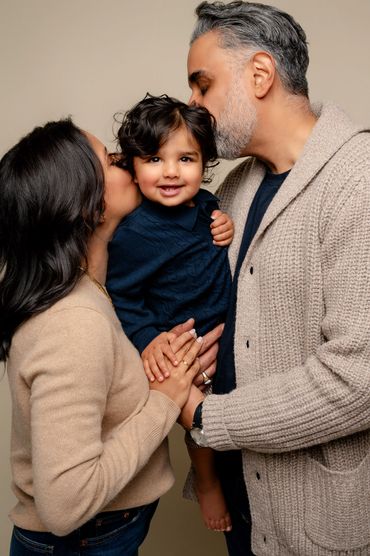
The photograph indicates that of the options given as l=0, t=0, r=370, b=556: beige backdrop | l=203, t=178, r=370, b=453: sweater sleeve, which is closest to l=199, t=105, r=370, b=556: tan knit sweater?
l=203, t=178, r=370, b=453: sweater sleeve

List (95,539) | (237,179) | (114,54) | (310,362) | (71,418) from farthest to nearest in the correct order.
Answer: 1. (114,54)
2. (237,179)
3. (95,539)
4. (310,362)
5. (71,418)

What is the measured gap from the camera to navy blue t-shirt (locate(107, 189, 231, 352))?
1.63 metres

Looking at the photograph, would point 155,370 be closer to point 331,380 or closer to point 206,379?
point 206,379

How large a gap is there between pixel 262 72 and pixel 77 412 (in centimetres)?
101

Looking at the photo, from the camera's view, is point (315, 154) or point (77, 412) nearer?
point (77, 412)

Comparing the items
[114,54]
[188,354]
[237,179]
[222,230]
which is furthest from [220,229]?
[114,54]

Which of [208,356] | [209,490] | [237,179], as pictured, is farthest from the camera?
[237,179]

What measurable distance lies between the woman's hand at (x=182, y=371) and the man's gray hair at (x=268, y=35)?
2.41 ft

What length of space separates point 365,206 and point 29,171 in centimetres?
73

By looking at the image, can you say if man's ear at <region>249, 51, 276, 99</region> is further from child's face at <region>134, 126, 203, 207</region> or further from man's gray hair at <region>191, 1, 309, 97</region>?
child's face at <region>134, 126, 203, 207</region>

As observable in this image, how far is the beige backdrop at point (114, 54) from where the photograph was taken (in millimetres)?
2332

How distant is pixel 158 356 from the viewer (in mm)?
1544

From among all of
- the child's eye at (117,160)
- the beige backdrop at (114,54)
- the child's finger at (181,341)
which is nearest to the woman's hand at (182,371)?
the child's finger at (181,341)

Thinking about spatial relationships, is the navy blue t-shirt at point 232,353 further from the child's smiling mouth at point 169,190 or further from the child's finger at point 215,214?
the child's smiling mouth at point 169,190
